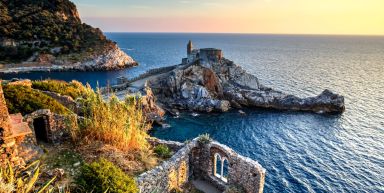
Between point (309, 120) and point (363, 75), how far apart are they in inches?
2088

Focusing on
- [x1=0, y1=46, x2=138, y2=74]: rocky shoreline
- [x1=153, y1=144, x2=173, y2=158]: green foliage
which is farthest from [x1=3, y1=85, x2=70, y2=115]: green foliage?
[x1=0, y1=46, x2=138, y2=74]: rocky shoreline

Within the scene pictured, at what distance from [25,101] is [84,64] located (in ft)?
209

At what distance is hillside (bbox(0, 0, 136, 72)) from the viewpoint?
7225 cm

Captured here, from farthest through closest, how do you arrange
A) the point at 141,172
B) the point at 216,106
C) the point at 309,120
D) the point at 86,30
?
the point at 86,30
the point at 216,106
the point at 309,120
the point at 141,172

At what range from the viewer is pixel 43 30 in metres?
79.3

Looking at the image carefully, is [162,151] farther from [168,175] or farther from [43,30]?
[43,30]

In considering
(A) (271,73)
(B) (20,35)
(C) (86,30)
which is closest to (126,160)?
(A) (271,73)

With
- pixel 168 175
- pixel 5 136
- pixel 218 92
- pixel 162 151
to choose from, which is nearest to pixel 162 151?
pixel 162 151

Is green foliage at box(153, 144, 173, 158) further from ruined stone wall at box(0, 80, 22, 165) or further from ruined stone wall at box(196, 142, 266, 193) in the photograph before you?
ruined stone wall at box(0, 80, 22, 165)

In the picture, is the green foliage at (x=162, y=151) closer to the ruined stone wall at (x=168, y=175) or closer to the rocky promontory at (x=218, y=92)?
the ruined stone wall at (x=168, y=175)

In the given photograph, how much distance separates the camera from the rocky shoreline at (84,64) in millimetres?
69062

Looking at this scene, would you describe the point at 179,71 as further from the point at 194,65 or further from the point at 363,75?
the point at 363,75

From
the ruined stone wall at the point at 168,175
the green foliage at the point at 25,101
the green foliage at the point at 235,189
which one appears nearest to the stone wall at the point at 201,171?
the ruined stone wall at the point at 168,175

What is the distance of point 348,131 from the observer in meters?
37.7
